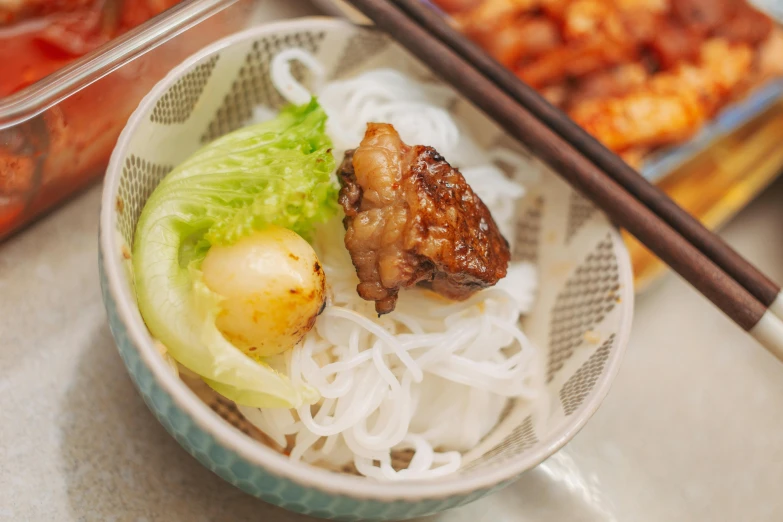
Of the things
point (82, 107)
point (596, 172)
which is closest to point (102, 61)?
point (82, 107)

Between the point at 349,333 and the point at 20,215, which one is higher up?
the point at 20,215

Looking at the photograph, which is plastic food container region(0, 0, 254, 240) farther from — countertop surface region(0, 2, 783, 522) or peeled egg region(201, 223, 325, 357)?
peeled egg region(201, 223, 325, 357)

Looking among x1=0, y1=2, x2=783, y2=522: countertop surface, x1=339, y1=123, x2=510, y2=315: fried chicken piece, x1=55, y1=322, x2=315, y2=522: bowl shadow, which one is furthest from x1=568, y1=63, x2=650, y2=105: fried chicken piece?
x1=55, y1=322, x2=315, y2=522: bowl shadow

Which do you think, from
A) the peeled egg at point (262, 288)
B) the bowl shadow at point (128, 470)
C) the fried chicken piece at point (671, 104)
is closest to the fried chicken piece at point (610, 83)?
the fried chicken piece at point (671, 104)

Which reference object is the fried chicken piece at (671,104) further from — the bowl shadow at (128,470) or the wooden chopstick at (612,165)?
the bowl shadow at (128,470)

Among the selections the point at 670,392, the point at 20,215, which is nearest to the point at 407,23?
the point at 20,215

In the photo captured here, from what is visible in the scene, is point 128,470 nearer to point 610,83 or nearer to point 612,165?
point 612,165

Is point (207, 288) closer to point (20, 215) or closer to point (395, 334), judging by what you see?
point (395, 334)

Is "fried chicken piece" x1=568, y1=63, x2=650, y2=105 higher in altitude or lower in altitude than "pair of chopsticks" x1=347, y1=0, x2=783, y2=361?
lower
